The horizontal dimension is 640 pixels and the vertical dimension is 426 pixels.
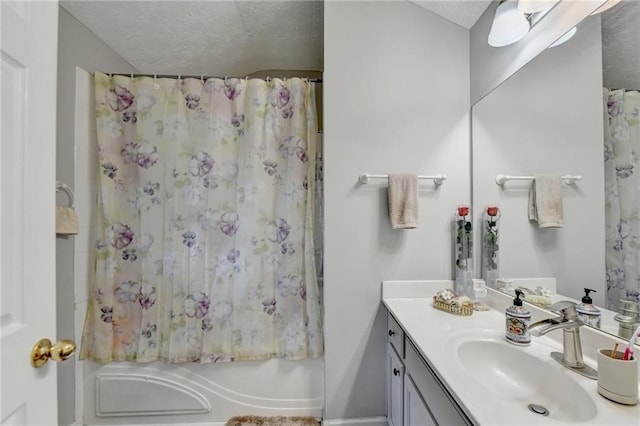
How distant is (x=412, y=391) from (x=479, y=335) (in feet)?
1.15

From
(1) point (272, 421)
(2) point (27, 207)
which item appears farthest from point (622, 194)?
(1) point (272, 421)

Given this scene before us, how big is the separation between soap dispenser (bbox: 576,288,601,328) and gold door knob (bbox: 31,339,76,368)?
1.49 meters

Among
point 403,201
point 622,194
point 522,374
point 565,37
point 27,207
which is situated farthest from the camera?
point 403,201

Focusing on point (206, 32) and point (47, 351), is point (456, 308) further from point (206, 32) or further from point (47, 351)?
point (206, 32)

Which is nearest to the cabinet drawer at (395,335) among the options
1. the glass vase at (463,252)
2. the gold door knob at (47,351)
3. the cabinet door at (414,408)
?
the cabinet door at (414,408)

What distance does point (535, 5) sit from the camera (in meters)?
1.13

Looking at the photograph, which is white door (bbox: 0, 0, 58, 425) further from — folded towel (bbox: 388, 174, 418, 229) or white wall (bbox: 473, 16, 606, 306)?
white wall (bbox: 473, 16, 606, 306)

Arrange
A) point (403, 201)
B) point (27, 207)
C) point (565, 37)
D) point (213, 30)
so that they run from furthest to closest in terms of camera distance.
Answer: point (213, 30) < point (403, 201) < point (565, 37) < point (27, 207)

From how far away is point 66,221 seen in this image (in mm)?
1394

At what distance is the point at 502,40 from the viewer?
4.29 ft

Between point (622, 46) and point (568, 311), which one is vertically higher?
point (622, 46)

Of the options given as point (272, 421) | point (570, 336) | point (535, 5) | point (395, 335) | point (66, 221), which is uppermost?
point (535, 5)

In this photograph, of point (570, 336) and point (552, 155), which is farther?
point (552, 155)

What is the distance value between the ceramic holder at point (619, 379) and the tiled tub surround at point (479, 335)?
0.02 m
